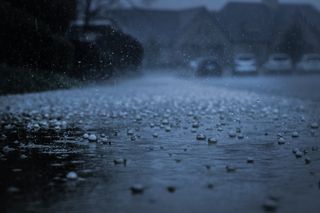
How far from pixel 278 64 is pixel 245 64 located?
6.43 ft

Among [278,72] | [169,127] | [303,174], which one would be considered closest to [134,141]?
[169,127]

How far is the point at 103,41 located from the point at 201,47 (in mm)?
17287

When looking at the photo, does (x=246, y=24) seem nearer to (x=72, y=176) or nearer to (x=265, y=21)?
(x=265, y=21)

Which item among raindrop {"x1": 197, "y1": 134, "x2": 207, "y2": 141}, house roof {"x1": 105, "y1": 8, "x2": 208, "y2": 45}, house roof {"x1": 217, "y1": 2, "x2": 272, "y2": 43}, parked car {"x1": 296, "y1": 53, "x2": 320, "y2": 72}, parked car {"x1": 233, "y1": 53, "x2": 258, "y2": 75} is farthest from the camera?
parked car {"x1": 233, "y1": 53, "x2": 258, "y2": 75}

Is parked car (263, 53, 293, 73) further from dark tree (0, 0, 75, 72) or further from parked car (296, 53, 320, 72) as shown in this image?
dark tree (0, 0, 75, 72)

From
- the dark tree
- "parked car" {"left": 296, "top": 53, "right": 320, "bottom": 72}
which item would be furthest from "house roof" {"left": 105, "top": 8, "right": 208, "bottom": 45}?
"parked car" {"left": 296, "top": 53, "right": 320, "bottom": 72}

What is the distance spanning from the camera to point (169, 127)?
7266 millimetres

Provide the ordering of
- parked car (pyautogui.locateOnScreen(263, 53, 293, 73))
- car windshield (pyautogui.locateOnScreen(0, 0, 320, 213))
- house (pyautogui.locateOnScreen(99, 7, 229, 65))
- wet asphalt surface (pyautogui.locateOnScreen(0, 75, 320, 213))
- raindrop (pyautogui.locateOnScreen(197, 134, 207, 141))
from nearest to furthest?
wet asphalt surface (pyautogui.locateOnScreen(0, 75, 320, 213)) → car windshield (pyautogui.locateOnScreen(0, 0, 320, 213)) → raindrop (pyautogui.locateOnScreen(197, 134, 207, 141)) → house (pyautogui.locateOnScreen(99, 7, 229, 65)) → parked car (pyautogui.locateOnScreen(263, 53, 293, 73))

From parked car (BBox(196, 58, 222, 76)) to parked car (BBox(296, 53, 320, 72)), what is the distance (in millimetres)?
4376

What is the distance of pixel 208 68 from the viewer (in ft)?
95.5

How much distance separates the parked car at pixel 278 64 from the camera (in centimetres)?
2894

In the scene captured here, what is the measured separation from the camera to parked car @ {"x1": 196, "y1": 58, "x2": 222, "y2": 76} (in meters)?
28.2

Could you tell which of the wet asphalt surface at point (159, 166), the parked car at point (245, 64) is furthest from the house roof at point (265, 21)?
the wet asphalt surface at point (159, 166)

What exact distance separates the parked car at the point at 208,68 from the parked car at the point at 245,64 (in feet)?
4.16
